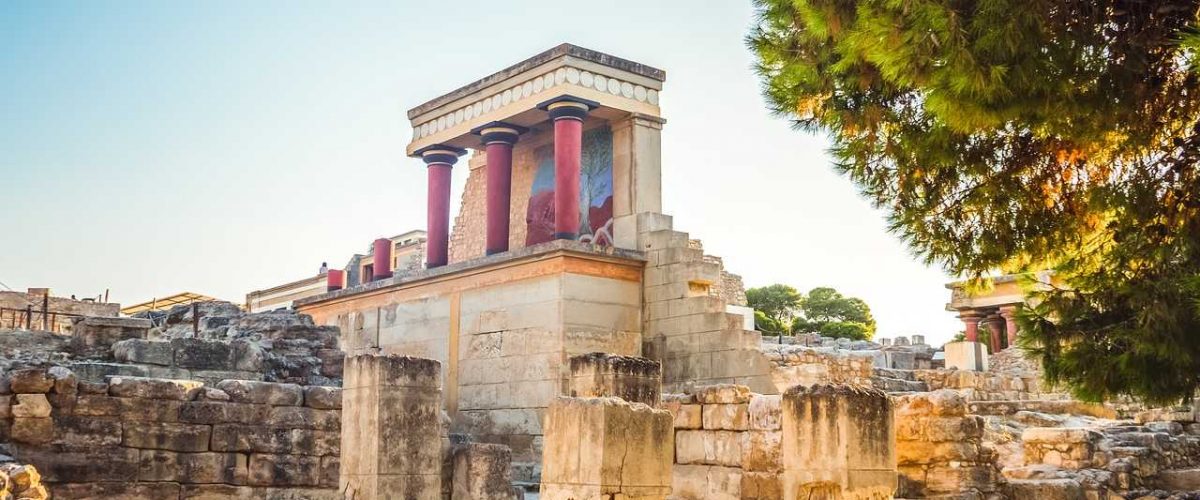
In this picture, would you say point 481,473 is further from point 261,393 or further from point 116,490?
point 116,490

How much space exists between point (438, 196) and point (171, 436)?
29.8ft

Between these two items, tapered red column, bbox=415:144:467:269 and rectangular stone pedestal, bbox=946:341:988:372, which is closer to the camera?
tapered red column, bbox=415:144:467:269

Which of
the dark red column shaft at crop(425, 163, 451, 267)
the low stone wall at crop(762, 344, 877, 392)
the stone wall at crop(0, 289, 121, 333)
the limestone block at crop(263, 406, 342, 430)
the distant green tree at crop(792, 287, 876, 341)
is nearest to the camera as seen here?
the limestone block at crop(263, 406, 342, 430)

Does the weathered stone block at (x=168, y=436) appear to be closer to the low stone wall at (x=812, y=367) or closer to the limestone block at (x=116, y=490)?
the limestone block at (x=116, y=490)

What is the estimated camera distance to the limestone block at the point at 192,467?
10.2 m

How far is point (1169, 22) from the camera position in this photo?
23.9ft

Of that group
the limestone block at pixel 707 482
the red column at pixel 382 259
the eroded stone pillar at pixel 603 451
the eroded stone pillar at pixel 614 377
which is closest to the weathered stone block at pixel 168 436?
the eroded stone pillar at pixel 614 377

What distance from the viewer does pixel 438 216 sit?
18.9m

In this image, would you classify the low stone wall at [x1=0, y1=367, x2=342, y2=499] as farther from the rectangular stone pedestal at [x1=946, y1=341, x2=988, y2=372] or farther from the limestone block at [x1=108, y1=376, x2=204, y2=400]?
the rectangular stone pedestal at [x1=946, y1=341, x2=988, y2=372]

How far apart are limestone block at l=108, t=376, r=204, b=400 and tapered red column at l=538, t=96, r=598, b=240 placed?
666 centimetres

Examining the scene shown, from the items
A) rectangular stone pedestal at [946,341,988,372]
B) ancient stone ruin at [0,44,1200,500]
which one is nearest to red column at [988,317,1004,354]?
rectangular stone pedestal at [946,341,988,372]

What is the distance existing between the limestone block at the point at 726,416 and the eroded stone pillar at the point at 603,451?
8.16 feet

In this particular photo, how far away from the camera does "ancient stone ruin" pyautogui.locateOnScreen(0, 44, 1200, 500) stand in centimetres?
889

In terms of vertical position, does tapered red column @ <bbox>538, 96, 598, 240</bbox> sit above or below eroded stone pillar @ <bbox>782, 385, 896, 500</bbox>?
above
